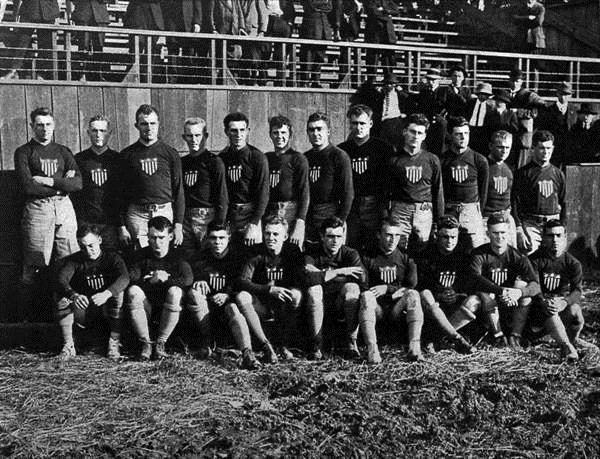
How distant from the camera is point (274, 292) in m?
6.91

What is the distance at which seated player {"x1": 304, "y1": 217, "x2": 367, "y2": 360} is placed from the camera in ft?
22.8

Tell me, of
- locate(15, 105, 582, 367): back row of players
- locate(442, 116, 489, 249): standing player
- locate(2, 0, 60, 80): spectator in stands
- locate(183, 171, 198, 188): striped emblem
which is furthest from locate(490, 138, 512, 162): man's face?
locate(2, 0, 60, 80): spectator in stands

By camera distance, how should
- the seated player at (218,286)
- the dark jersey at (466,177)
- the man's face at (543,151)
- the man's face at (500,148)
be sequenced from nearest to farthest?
the seated player at (218,286) → the dark jersey at (466,177) → the man's face at (500,148) → the man's face at (543,151)

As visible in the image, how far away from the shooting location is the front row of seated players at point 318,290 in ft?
22.7

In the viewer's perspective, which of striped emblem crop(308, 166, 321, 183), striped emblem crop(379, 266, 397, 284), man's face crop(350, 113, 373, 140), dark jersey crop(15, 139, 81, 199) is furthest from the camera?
man's face crop(350, 113, 373, 140)

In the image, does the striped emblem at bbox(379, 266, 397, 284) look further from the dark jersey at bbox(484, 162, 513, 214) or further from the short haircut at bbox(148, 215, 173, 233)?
the short haircut at bbox(148, 215, 173, 233)

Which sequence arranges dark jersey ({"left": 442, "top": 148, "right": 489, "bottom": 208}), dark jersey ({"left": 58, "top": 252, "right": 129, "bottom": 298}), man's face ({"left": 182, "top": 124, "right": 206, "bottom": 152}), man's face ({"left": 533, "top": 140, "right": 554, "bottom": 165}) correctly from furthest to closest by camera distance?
man's face ({"left": 533, "top": 140, "right": 554, "bottom": 165}), dark jersey ({"left": 442, "top": 148, "right": 489, "bottom": 208}), man's face ({"left": 182, "top": 124, "right": 206, "bottom": 152}), dark jersey ({"left": 58, "top": 252, "right": 129, "bottom": 298})

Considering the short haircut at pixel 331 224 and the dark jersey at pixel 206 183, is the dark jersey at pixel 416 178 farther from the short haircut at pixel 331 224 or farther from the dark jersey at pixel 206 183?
the dark jersey at pixel 206 183

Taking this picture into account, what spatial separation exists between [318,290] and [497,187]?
2421mm

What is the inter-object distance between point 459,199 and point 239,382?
3029mm

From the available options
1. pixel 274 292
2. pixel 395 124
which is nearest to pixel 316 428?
pixel 274 292

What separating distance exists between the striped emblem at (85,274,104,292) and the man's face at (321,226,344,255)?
75.1 inches

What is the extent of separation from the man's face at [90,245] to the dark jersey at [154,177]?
0.71 m

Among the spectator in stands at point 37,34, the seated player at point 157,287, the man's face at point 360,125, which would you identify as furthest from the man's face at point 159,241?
the spectator in stands at point 37,34
